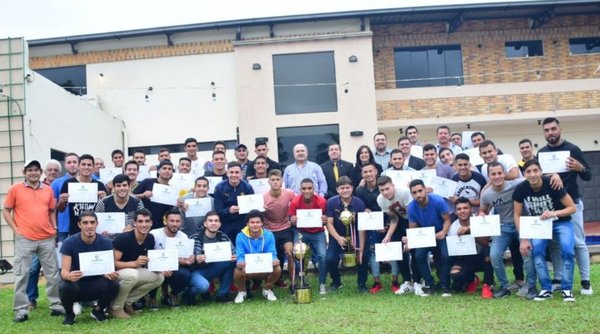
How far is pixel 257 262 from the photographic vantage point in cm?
730

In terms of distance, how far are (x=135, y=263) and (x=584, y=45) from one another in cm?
1701

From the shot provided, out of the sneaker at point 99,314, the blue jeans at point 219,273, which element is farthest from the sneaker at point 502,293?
the sneaker at point 99,314

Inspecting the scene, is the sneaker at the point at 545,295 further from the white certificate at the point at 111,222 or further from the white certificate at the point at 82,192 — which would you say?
the white certificate at the point at 82,192

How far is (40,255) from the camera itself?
696cm

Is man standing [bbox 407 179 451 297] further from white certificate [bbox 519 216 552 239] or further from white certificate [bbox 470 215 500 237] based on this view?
white certificate [bbox 519 216 552 239]

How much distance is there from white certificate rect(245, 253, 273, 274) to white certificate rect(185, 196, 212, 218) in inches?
44.2

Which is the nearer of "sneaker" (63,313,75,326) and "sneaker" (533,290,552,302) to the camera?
"sneaker" (63,313,75,326)

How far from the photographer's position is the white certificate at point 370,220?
7.57 meters

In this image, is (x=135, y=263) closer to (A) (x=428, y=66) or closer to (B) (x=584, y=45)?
(A) (x=428, y=66)

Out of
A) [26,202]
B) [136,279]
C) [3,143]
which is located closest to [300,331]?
[136,279]

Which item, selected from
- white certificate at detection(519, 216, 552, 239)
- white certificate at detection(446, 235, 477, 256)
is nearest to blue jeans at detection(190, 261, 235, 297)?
white certificate at detection(446, 235, 477, 256)

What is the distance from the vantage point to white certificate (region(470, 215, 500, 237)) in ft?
23.1

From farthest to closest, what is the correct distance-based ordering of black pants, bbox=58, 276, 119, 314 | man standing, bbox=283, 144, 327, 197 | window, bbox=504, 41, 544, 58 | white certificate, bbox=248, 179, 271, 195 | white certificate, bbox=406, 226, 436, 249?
window, bbox=504, 41, 544, 58 → man standing, bbox=283, 144, 327, 197 → white certificate, bbox=248, 179, 271, 195 → white certificate, bbox=406, 226, 436, 249 → black pants, bbox=58, 276, 119, 314

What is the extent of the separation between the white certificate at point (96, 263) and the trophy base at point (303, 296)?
242 centimetres
